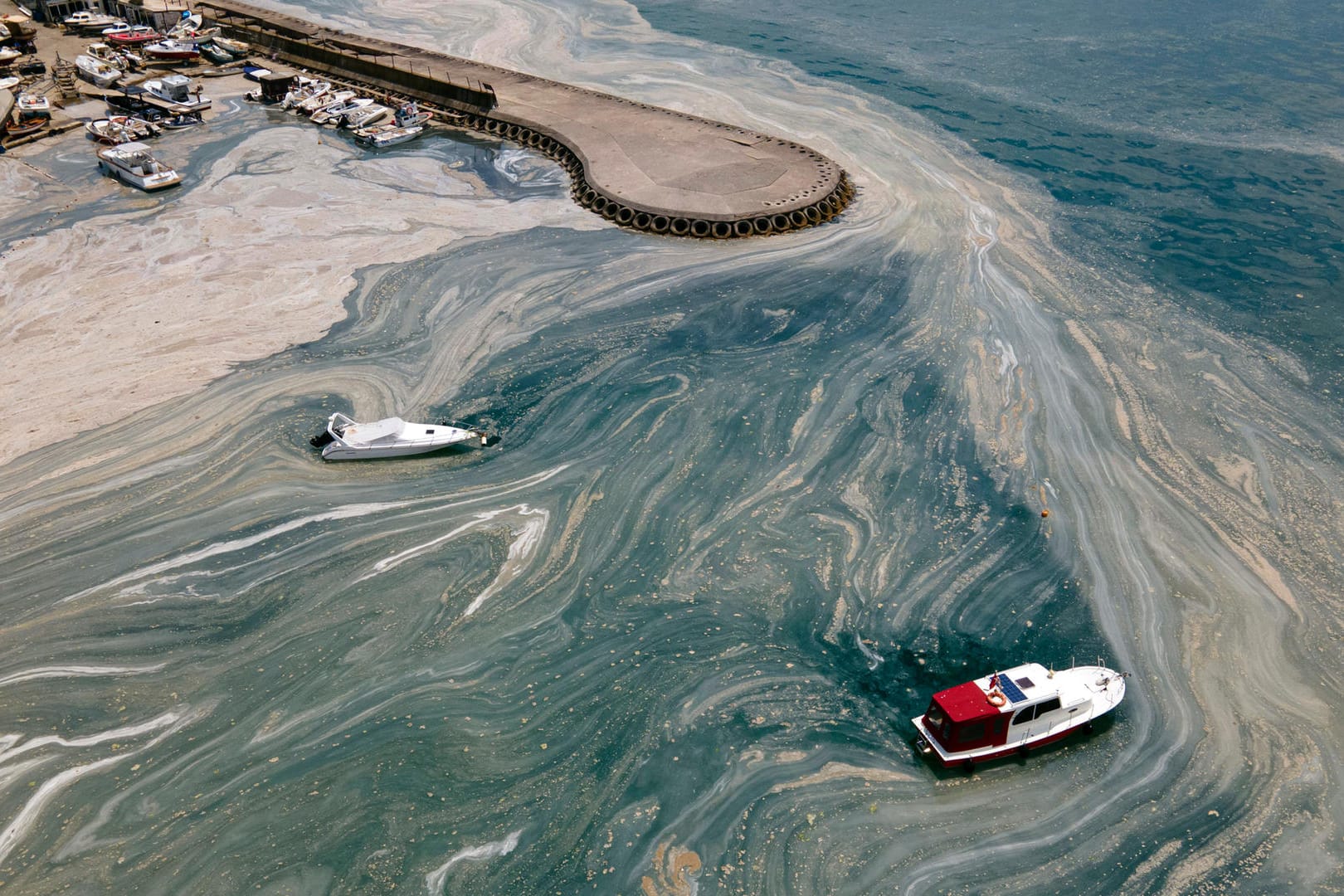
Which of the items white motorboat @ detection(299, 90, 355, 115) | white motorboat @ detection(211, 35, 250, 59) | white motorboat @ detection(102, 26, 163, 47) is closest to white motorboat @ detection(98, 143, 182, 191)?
white motorboat @ detection(299, 90, 355, 115)

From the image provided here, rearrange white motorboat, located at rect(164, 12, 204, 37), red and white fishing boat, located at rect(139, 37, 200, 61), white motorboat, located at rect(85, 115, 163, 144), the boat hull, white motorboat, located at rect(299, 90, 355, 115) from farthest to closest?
white motorboat, located at rect(164, 12, 204, 37) → red and white fishing boat, located at rect(139, 37, 200, 61) → white motorboat, located at rect(299, 90, 355, 115) → white motorboat, located at rect(85, 115, 163, 144) → the boat hull

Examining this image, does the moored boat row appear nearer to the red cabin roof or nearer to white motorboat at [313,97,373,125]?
white motorboat at [313,97,373,125]

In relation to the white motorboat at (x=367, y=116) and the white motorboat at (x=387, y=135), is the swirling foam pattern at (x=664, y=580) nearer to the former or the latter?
the white motorboat at (x=387, y=135)

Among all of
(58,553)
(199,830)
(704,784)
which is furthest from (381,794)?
(58,553)

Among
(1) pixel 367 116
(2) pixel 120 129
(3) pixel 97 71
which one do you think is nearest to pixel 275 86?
(1) pixel 367 116

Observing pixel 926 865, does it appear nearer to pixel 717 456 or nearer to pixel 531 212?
pixel 717 456

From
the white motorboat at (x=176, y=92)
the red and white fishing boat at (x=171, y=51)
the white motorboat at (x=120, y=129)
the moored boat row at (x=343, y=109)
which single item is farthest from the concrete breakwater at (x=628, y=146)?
the white motorboat at (x=120, y=129)

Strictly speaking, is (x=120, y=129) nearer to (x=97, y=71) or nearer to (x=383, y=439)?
(x=97, y=71)
